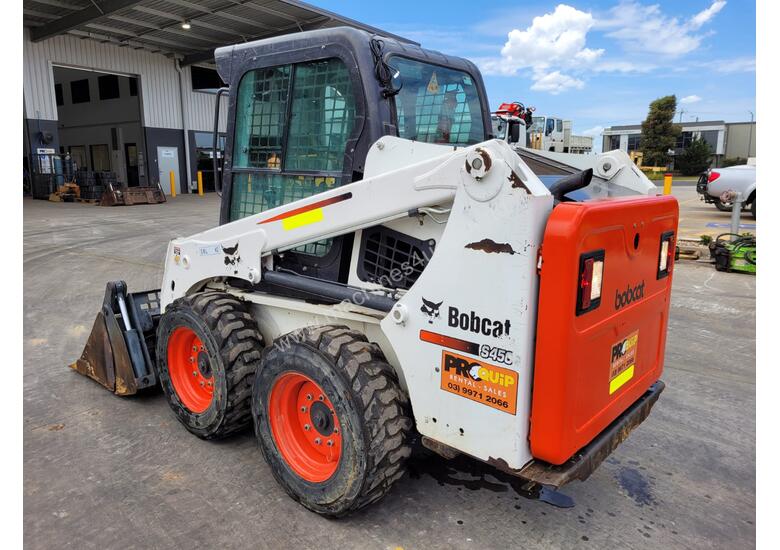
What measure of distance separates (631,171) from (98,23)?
902 inches

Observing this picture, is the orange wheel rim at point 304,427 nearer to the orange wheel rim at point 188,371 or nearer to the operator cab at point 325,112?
the operator cab at point 325,112

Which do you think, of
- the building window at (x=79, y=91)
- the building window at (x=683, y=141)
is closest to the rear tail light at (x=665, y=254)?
the building window at (x=79, y=91)

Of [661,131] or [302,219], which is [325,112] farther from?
[661,131]

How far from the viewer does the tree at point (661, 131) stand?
48125 millimetres

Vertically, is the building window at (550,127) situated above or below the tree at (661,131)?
below

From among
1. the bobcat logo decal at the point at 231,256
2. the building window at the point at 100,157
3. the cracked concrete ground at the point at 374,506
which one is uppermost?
the building window at the point at 100,157

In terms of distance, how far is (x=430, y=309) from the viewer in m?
2.40

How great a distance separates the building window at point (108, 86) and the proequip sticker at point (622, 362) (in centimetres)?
2947

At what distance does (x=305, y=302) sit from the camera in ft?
10.2

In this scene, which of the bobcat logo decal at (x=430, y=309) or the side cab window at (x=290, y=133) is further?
the side cab window at (x=290, y=133)

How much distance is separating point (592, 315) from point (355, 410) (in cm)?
112

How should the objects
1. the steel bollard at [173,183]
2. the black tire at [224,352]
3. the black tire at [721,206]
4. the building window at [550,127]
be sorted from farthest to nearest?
the building window at [550,127] < the steel bollard at [173,183] < the black tire at [721,206] < the black tire at [224,352]

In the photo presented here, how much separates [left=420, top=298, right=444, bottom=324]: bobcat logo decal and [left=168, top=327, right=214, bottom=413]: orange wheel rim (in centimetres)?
187

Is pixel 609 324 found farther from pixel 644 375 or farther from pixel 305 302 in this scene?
pixel 305 302
